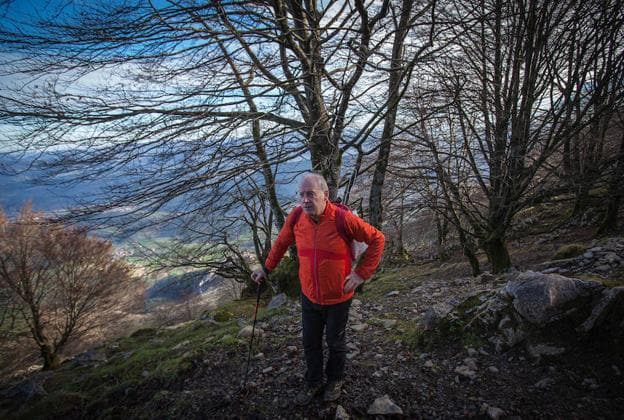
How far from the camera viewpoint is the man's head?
7.26ft

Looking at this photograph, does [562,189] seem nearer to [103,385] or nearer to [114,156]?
[114,156]

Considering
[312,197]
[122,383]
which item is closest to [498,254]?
[312,197]

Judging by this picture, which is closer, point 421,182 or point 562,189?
point 562,189

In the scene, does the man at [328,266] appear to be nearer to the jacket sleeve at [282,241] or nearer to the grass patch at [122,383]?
the jacket sleeve at [282,241]

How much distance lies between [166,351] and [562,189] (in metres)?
6.53

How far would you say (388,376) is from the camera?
260 cm

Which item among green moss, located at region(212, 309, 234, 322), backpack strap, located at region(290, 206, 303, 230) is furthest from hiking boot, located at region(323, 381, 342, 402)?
green moss, located at region(212, 309, 234, 322)

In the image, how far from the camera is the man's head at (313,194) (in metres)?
2.21

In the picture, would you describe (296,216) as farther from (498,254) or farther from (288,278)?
(288,278)

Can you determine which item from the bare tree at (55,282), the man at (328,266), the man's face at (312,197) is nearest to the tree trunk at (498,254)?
the man at (328,266)

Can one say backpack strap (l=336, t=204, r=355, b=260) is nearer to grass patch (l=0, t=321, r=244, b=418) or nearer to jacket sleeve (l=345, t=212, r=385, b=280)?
jacket sleeve (l=345, t=212, r=385, b=280)

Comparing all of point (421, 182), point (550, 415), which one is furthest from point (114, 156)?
point (421, 182)

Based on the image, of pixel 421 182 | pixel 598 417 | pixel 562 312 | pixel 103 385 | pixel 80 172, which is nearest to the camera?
pixel 598 417

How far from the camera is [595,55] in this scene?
3.02 m
